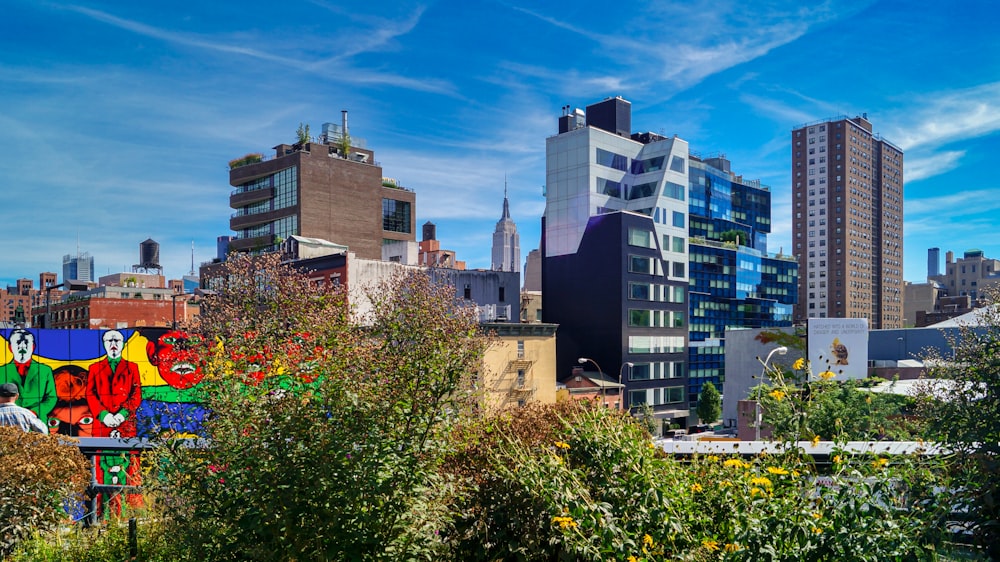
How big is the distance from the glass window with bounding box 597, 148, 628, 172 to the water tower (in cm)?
5846

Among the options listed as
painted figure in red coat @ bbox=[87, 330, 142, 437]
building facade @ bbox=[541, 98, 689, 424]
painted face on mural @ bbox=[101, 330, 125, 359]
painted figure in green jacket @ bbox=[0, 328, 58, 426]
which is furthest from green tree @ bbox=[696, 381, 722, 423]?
painted figure in green jacket @ bbox=[0, 328, 58, 426]

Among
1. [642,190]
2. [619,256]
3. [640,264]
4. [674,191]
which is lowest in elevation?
[640,264]

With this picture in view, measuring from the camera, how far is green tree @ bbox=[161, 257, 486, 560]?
219 inches

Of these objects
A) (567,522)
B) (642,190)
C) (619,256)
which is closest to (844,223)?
(642,190)

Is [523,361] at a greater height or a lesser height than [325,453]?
lesser

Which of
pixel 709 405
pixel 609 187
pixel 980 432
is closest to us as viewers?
pixel 980 432

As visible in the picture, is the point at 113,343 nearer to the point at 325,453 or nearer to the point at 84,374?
the point at 84,374

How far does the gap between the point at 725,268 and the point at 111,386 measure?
6932 centimetres

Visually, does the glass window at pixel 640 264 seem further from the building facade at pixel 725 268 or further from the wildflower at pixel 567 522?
the wildflower at pixel 567 522

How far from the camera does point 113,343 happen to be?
2614 cm

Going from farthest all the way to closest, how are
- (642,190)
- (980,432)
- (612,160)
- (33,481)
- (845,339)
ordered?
(642,190)
(612,160)
(845,339)
(33,481)
(980,432)

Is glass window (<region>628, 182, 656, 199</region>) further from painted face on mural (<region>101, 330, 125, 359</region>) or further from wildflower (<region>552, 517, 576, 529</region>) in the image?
wildflower (<region>552, 517, 576, 529</region>)

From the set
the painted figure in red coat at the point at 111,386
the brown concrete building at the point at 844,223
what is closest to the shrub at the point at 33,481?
the painted figure in red coat at the point at 111,386

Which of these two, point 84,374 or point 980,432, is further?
point 84,374
